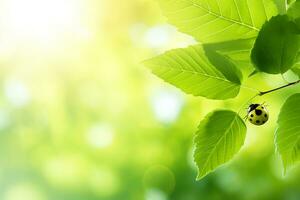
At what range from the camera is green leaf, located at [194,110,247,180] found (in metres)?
0.61

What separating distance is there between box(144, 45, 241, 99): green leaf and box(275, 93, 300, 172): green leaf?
71 mm

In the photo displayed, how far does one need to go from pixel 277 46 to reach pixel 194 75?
0.10 meters

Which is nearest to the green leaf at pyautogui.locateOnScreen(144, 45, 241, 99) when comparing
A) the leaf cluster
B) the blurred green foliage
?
the leaf cluster

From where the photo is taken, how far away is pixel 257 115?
0.72 metres

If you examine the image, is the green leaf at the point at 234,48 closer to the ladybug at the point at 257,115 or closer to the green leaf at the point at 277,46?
the green leaf at the point at 277,46

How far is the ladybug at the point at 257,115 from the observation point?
709 millimetres

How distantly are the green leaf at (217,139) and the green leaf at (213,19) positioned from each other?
0.10m

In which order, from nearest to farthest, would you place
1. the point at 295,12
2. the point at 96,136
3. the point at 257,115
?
the point at 295,12, the point at 257,115, the point at 96,136

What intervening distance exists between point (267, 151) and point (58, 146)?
1.96 meters

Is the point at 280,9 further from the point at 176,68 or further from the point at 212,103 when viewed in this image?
the point at 212,103

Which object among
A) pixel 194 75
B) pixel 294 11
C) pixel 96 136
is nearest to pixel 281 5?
pixel 294 11

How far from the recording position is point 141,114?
504cm

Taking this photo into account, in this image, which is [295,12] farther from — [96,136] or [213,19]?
[96,136]

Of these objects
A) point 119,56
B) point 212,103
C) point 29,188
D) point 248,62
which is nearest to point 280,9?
point 248,62
